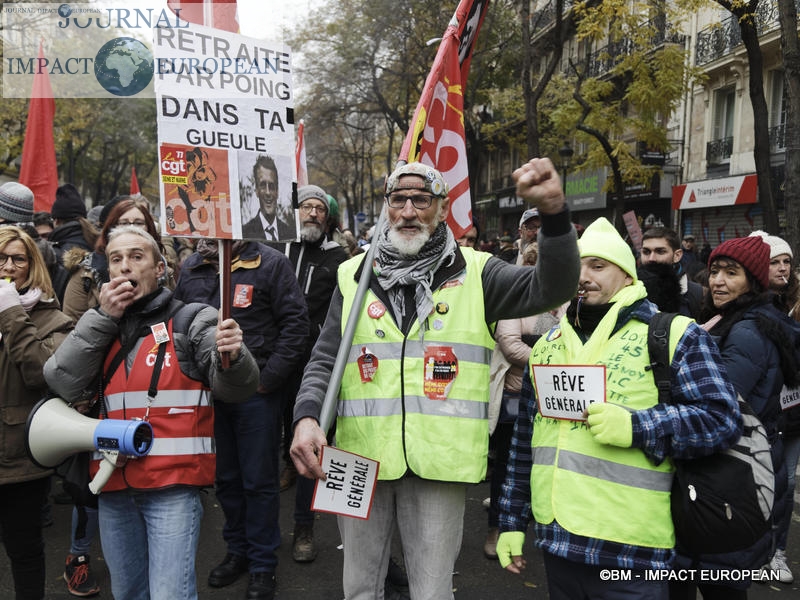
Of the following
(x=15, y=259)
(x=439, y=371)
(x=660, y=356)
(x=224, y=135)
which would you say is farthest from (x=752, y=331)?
(x=15, y=259)

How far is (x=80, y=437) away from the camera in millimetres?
2557

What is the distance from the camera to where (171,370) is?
267cm

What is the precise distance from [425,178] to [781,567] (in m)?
3.30

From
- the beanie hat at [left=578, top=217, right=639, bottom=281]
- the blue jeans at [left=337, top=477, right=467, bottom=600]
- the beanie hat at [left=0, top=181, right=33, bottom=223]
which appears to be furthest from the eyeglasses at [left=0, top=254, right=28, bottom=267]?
the beanie hat at [left=578, top=217, right=639, bottom=281]

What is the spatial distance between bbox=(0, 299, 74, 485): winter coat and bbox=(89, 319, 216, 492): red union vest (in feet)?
1.87

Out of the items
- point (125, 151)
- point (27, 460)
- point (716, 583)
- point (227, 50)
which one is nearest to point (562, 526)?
point (716, 583)

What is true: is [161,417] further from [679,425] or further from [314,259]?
[314,259]

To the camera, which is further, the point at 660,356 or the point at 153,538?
the point at 153,538

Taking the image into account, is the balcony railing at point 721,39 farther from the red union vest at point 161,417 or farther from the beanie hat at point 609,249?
the red union vest at point 161,417

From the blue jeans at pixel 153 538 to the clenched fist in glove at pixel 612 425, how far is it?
1.62m

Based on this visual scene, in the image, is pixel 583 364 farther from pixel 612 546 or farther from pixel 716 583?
pixel 716 583

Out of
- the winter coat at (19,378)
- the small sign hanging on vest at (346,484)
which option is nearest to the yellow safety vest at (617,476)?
the small sign hanging on vest at (346,484)

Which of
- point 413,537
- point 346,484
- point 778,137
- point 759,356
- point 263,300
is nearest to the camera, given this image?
point 346,484

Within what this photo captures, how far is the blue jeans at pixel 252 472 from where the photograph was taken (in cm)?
380
